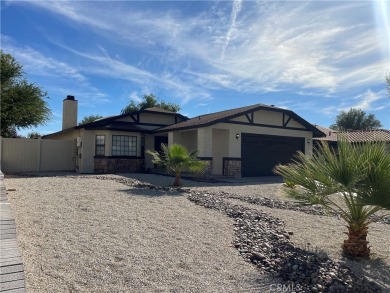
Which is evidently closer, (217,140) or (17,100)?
(217,140)

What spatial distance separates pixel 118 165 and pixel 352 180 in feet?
53.0

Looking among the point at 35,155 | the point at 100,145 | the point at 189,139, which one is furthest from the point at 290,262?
the point at 35,155

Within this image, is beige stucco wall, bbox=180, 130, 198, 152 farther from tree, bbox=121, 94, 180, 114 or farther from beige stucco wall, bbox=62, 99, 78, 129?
tree, bbox=121, 94, 180, 114

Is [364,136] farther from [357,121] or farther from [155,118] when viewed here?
[357,121]

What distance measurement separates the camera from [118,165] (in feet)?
62.0

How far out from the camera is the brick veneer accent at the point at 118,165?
18.5 m

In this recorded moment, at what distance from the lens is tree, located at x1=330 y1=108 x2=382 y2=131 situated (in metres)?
41.1

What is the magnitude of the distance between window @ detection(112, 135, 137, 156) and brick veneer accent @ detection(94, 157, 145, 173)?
1.34ft

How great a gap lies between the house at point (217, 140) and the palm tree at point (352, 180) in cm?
1191

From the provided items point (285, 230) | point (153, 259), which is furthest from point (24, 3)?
point (285, 230)

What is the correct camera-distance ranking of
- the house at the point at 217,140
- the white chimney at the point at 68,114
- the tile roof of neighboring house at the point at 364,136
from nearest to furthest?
the tile roof of neighboring house at the point at 364,136 → the house at the point at 217,140 → the white chimney at the point at 68,114

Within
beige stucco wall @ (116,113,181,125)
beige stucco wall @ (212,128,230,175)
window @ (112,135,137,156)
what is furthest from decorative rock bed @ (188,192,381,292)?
beige stucco wall @ (116,113,181,125)

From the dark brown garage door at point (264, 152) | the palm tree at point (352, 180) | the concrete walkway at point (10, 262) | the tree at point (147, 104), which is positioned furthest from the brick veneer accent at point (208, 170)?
the tree at point (147, 104)

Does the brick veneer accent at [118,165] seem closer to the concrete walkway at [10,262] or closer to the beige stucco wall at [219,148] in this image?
the beige stucco wall at [219,148]
